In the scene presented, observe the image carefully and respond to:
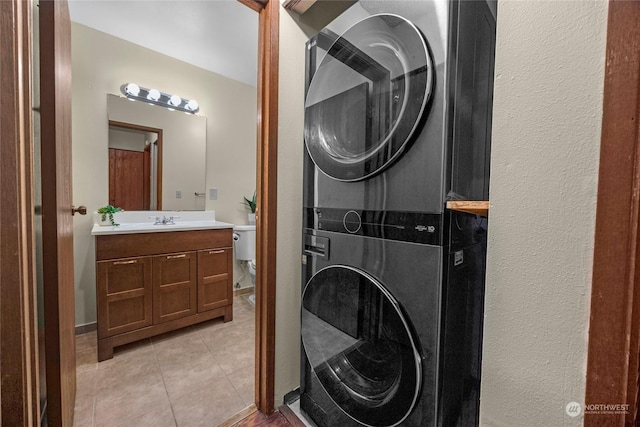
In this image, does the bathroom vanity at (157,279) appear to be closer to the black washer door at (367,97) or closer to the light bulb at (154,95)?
the light bulb at (154,95)

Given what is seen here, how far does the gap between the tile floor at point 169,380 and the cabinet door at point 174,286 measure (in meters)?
0.22

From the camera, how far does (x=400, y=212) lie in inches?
31.3

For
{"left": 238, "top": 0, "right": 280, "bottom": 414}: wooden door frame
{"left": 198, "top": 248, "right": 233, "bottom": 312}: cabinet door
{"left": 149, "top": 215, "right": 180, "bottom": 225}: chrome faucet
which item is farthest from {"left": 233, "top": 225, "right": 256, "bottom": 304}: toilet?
{"left": 238, "top": 0, "right": 280, "bottom": 414}: wooden door frame

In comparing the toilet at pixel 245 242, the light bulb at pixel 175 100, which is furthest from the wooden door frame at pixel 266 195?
the light bulb at pixel 175 100

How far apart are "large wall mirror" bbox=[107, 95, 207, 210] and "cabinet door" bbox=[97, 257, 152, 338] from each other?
74 cm

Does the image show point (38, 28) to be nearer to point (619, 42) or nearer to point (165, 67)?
point (619, 42)

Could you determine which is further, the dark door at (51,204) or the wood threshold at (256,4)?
the wood threshold at (256,4)

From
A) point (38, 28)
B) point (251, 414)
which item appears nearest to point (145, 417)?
point (251, 414)

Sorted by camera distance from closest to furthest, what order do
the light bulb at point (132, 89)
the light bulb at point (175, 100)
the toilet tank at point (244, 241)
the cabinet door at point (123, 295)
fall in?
1. the cabinet door at point (123, 295)
2. the light bulb at point (132, 89)
3. the light bulb at point (175, 100)
4. the toilet tank at point (244, 241)

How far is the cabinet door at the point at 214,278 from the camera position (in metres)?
2.06

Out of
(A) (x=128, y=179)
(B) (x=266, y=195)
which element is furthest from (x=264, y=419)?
(A) (x=128, y=179)

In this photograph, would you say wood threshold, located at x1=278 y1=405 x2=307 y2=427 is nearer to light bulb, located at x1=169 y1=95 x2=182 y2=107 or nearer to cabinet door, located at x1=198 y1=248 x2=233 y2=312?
cabinet door, located at x1=198 y1=248 x2=233 y2=312

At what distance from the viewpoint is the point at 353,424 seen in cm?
94

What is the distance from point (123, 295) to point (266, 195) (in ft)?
4.58
